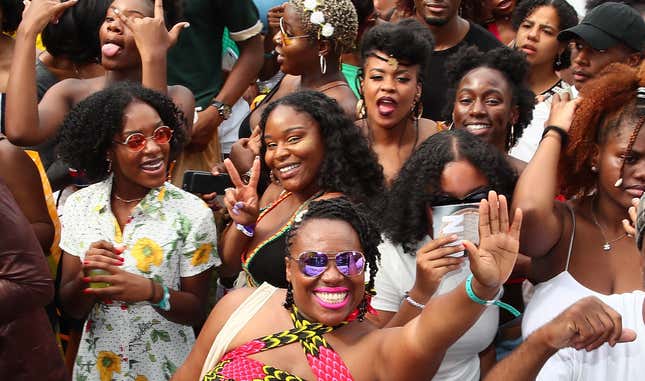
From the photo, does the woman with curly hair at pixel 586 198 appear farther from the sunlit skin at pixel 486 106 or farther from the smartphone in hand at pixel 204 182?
the smartphone in hand at pixel 204 182

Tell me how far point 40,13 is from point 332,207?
8.23 feet

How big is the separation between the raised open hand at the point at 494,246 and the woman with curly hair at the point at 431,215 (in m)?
0.79

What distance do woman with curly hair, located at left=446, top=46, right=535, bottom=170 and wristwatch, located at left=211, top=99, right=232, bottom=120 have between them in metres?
1.55

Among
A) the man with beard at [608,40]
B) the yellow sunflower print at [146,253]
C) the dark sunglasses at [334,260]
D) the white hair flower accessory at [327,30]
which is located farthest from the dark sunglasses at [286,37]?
the dark sunglasses at [334,260]

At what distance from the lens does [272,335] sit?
351cm

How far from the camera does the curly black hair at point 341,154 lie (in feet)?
14.7

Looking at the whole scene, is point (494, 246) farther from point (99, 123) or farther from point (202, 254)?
point (99, 123)

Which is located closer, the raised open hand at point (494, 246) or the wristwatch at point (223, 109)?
the raised open hand at point (494, 246)

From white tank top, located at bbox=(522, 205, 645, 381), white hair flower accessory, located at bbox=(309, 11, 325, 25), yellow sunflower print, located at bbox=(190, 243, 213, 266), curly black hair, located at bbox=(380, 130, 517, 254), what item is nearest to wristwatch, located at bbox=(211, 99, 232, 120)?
white hair flower accessory, located at bbox=(309, 11, 325, 25)

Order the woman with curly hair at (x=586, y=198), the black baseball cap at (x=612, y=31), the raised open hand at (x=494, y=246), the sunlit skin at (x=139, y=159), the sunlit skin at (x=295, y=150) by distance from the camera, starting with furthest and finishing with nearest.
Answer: the black baseball cap at (x=612, y=31) < the sunlit skin at (x=139, y=159) < the sunlit skin at (x=295, y=150) < the woman with curly hair at (x=586, y=198) < the raised open hand at (x=494, y=246)

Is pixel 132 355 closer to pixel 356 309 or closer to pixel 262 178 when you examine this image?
pixel 262 178

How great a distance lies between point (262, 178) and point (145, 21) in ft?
3.94

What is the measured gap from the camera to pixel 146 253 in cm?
458

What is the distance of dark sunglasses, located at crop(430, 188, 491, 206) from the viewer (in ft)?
13.5
